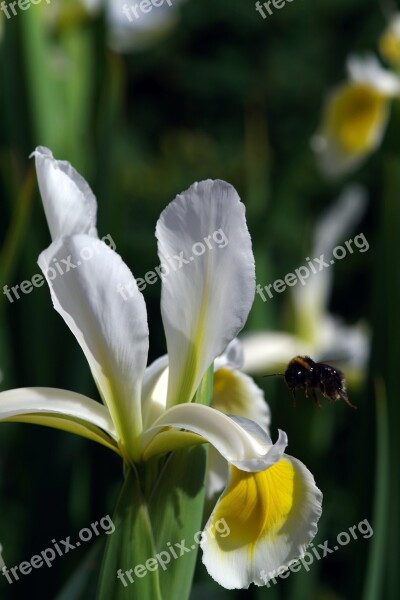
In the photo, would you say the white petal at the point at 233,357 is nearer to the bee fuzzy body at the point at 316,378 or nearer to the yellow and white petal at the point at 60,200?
the bee fuzzy body at the point at 316,378

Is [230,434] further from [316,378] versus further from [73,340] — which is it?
[73,340]

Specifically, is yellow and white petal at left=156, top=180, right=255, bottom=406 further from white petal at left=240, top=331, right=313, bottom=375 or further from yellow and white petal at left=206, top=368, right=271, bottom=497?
white petal at left=240, top=331, right=313, bottom=375

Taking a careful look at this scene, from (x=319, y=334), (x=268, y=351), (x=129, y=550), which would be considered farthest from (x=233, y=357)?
(x=319, y=334)

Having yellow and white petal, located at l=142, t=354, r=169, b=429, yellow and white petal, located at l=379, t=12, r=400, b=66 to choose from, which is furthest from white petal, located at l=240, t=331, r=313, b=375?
yellow and white petal, located at l=142, t=354, r=169, b=429

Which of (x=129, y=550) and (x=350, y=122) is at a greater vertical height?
(x=350, y=122)

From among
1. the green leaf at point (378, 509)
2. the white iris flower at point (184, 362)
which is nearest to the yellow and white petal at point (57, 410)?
the white iris flower at point (184, 362)

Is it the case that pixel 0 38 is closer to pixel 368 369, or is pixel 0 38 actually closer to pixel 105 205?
pixel 105 205
